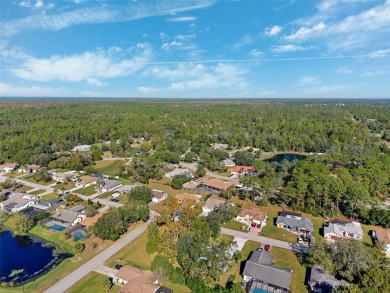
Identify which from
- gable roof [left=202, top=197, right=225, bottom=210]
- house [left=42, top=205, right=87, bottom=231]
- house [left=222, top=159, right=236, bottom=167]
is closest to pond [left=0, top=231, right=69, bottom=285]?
house [left=42, top=205, right=87, bottom=231]

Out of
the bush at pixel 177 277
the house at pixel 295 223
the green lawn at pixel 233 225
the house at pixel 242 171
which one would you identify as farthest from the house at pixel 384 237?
the house at pixel 242 171

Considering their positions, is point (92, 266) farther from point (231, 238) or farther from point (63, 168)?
point (63, 168)

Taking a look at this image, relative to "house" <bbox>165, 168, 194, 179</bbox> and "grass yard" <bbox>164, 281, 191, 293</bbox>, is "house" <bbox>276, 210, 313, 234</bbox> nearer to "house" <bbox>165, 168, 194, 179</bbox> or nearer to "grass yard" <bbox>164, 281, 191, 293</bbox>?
"grass yard" <bbox>164, 281, 191, 293</bbox>

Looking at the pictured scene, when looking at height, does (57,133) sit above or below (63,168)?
above

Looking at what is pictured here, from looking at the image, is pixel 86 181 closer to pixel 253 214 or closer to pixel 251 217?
pixel 251 217

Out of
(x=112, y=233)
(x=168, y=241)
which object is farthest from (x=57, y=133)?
(x=168, y=241)

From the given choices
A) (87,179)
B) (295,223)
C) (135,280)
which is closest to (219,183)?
(295,223)
